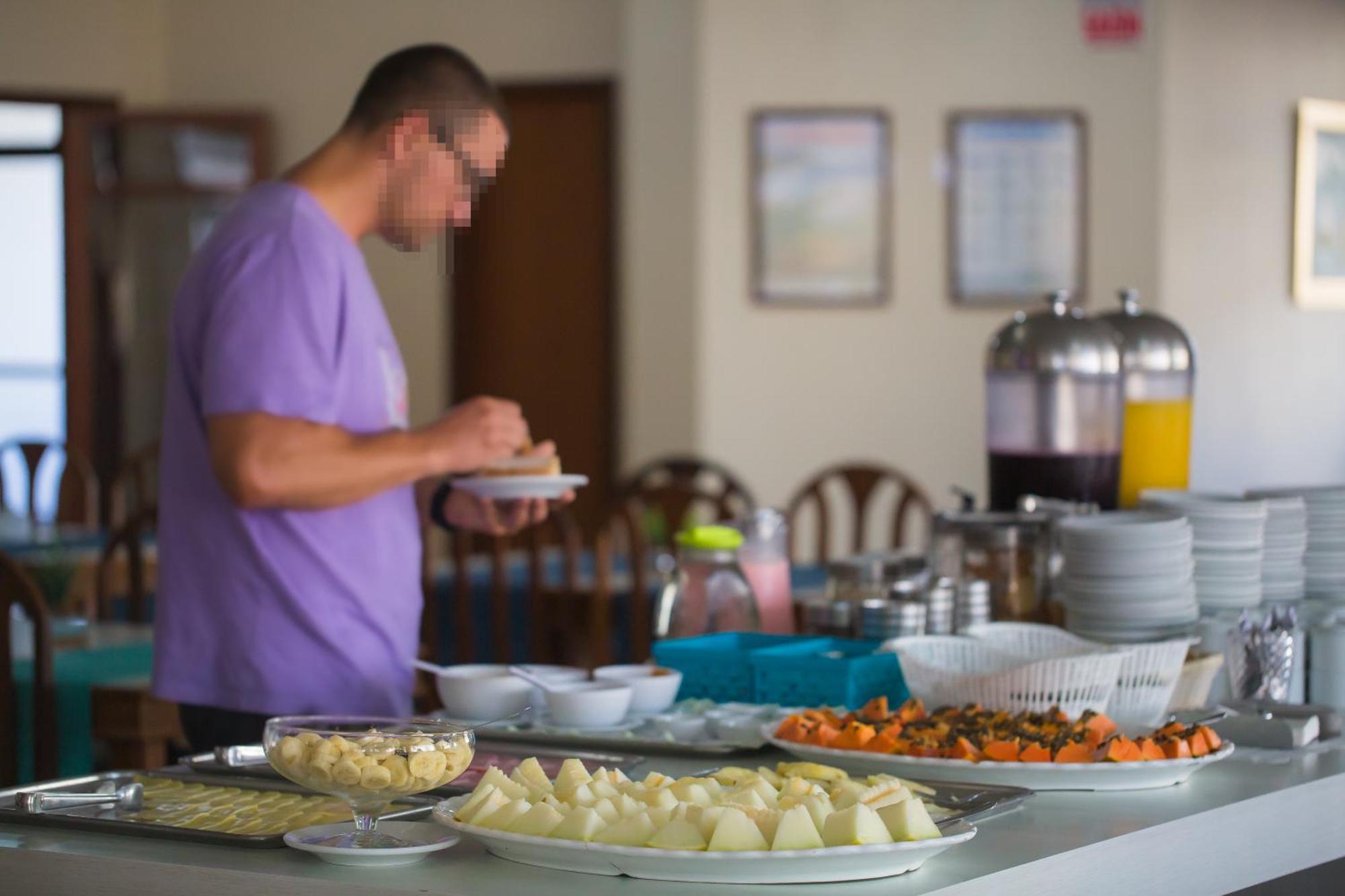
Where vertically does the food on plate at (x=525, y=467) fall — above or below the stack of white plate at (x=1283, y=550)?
above

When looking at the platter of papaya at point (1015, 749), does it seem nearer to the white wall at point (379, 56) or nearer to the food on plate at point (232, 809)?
the food on plate at point (232, 809)

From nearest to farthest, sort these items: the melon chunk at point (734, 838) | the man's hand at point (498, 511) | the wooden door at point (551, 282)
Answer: the melon chunk at point (734, 838) < the man's hand at point (498, 511) < the wooden door at point (551, 282)

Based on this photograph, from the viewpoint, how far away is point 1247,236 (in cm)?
581

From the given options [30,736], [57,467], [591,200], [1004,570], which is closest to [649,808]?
[1004,570]

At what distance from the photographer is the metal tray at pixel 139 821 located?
140 centimetres

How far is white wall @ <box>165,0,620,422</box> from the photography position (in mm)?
6332

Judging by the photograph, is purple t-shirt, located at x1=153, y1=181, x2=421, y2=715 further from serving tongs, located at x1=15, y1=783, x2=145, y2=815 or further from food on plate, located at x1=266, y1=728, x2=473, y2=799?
food on plate, located at x1=266, y1=728, x2=473, y2=799

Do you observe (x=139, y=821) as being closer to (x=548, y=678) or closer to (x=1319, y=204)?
(x=548, y=678)

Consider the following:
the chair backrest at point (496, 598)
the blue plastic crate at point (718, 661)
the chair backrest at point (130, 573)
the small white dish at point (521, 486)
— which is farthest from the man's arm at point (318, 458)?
the chair backrest at point (130, 573)

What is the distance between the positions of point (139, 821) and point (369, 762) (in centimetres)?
26

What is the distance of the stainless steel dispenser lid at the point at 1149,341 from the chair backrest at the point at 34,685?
1.63 m

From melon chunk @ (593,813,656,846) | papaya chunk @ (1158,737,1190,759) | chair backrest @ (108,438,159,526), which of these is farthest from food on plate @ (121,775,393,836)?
chair backrest @ (108,438,159,526)

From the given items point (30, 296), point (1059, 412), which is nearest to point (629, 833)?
point (1059, 412)

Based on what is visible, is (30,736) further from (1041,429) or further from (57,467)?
(57,467)
